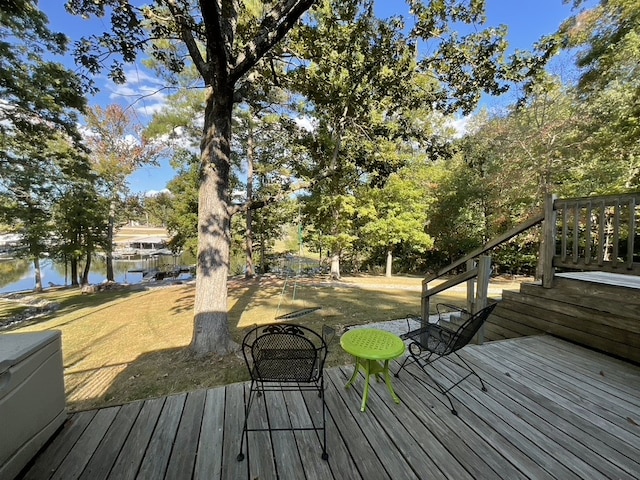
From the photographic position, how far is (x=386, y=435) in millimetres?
1895

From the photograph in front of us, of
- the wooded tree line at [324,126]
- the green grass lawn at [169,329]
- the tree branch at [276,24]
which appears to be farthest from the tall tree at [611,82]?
the tree branch at [276,24]

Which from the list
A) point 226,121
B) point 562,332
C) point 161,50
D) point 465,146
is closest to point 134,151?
point 161,50

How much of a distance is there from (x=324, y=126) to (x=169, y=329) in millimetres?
6322

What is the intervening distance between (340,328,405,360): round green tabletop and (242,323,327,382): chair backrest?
0.29 m

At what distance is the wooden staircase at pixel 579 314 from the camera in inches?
109

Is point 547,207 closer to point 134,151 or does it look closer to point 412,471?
point 412,471

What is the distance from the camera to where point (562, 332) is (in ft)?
11.0

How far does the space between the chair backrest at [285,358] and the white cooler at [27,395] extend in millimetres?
1280

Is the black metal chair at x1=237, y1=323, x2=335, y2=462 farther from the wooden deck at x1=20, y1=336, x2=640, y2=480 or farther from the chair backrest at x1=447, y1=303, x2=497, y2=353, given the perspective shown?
the chair backrest at x1=447, y1=303, x2=497, y2=353

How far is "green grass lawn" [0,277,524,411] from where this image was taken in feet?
11.3

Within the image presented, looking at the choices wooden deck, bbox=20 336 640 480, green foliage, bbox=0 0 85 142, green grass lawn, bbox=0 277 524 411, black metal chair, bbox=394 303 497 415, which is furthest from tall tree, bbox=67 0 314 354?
green foliage, bbox=0 0 85 142

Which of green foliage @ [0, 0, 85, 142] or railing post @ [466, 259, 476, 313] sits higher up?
green foliage @ [0, 0, 85, 142]

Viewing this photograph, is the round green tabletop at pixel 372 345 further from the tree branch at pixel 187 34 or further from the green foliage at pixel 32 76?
the green foliage at pixel 32 76

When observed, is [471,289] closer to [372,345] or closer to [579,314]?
[579,314]
